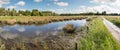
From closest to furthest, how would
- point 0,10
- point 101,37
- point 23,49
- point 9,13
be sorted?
1. point 23,49
2. point 101,37
3. point 0,10
4. point 9,13

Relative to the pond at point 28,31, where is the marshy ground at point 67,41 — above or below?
above

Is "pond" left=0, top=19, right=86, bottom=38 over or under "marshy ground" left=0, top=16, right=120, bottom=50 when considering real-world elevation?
under

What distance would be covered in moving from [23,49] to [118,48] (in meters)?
6.33

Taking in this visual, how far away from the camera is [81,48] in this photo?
12398mm

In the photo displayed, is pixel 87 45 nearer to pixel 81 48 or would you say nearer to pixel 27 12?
pixel 81 48

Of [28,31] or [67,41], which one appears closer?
[67,41]

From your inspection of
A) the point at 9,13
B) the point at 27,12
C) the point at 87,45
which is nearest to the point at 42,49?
the point at 87,45

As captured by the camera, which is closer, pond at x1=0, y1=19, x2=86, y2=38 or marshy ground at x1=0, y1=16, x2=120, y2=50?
marshy ground at x1=0, y1=16, x2=120, y2=50

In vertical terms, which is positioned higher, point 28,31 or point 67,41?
point 67,41

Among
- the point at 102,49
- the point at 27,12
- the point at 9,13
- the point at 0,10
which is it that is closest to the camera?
the point at 102,49

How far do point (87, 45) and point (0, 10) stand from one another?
8795 centimetres

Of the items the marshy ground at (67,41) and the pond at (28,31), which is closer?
the marshy ground at (67,41)

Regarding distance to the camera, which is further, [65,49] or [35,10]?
[35,10]

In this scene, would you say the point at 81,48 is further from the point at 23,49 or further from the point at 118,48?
the point at 23,49
